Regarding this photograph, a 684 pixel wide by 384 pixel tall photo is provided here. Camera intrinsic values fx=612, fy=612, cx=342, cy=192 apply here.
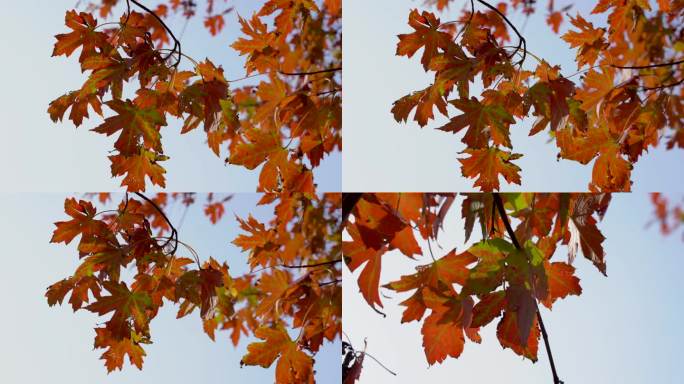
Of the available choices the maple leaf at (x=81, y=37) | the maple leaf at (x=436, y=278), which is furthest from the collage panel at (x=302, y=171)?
the maple leaf at (x=436, y=278)

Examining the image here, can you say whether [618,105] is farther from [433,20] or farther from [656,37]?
[433,20]

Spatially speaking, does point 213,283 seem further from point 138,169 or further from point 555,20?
point 555,20

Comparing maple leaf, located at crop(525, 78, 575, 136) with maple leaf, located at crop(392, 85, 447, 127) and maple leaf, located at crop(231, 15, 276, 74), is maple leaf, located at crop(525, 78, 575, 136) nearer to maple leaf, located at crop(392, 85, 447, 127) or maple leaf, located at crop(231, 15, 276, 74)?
maple leaf, located at crop(392, 85, 447, 127)

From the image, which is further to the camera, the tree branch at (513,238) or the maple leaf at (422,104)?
the maple leaf at (422,104)

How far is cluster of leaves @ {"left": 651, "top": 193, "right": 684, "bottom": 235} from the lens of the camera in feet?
4.27

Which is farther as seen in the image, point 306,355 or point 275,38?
point 275,38

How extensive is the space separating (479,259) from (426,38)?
454 mm

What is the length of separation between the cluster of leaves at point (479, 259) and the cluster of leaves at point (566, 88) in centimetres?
13

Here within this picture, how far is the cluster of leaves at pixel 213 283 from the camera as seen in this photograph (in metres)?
1.05

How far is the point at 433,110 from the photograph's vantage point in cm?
122

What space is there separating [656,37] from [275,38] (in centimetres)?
84

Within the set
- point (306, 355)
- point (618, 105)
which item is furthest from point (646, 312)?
point (306, 355)

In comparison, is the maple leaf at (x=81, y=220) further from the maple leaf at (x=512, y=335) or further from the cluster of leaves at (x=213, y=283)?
the maple leaf at (x=512, y=335)

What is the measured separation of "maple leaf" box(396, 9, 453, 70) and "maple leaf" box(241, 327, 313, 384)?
0.55m
